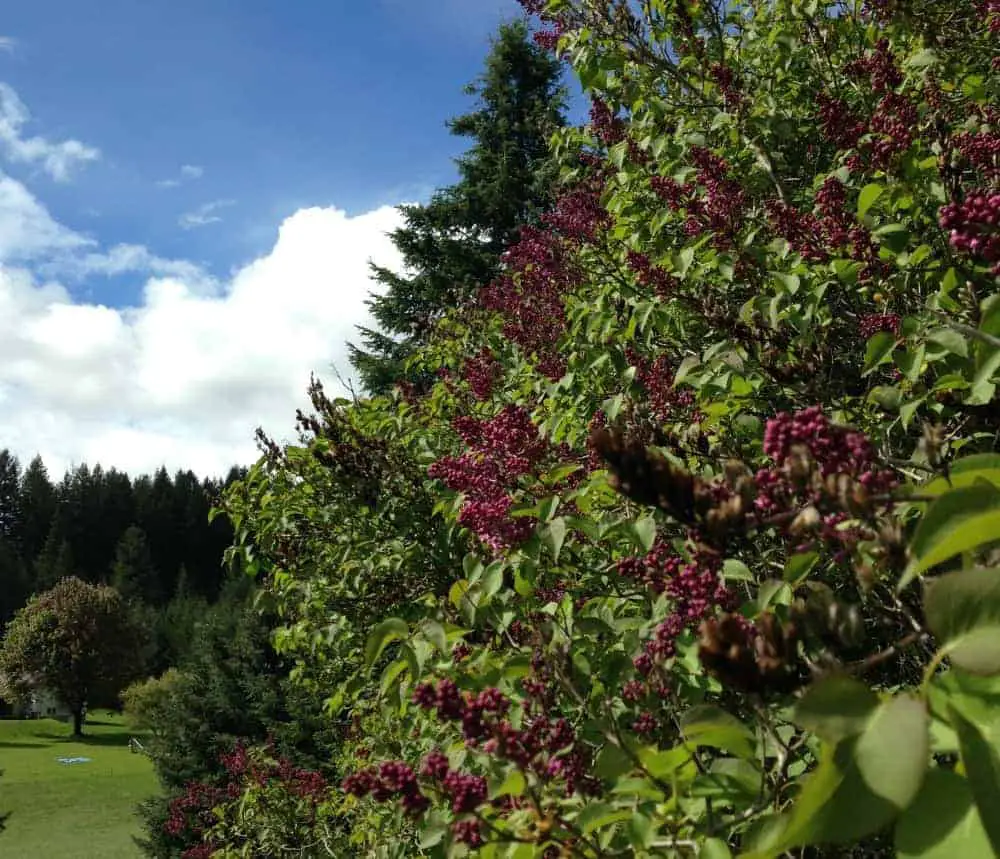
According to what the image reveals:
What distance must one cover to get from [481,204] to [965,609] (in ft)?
78.9

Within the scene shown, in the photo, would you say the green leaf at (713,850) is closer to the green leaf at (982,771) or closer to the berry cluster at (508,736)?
the berry cluster at (508,736)

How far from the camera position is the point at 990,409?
2490 mm

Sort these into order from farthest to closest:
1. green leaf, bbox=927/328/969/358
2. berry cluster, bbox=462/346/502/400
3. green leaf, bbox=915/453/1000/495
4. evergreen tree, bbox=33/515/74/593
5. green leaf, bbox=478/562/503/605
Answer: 1. evergreen tree, bbox=33/515/74/593
2. berry cluster, bbox=462/346/502/400
3. green leaf, bbox=478/562/503/605
4. green leaf, bbox=927/328/969/358
5. green leaf, bbox=915/453/1000/495

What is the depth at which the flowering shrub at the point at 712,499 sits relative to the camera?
32.2 inches

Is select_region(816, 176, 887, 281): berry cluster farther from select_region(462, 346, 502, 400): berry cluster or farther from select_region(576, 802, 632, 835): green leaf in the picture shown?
select_region(462, 346, 502, 400): berry cluster

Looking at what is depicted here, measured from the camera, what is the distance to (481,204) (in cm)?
2364

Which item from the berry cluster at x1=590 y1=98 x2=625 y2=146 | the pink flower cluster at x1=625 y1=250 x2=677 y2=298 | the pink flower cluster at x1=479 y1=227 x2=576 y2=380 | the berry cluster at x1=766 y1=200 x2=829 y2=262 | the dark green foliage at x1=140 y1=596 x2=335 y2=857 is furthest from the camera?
the dark green foliage at x1=140 y1=596 x2=335 y2=857

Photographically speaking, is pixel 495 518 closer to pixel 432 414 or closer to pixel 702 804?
pixel 702 804

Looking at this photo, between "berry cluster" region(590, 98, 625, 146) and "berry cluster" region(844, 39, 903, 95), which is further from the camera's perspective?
"berry cluster" region(590, 98, 625, 146)

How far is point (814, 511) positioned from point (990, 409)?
202 centimetres

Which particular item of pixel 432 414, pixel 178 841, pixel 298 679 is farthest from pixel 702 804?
pixel 178 841

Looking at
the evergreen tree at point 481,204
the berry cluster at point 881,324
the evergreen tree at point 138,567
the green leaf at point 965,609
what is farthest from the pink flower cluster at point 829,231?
the evergreen tree at point 138,567

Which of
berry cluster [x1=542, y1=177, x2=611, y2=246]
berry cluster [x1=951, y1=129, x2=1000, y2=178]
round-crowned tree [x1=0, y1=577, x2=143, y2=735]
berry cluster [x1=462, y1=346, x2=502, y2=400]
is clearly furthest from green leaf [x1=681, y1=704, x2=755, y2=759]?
round-crowned tree [x1=0, y1=577, x2=143, y2=735]

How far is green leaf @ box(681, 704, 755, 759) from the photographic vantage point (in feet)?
3.59
